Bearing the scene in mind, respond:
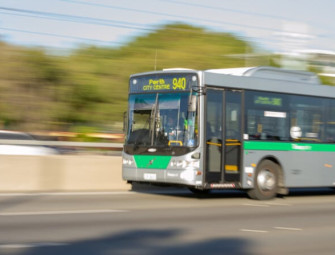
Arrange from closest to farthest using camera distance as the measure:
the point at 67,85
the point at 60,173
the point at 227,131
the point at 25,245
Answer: the point at 25,245
the point at 227,131
the point at 60,173
the point at 67,85

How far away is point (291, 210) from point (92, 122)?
16127 millimetres

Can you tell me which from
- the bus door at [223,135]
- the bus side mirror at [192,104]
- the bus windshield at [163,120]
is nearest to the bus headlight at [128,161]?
the bus windshield at [163,120]

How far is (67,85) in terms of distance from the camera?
27.9m

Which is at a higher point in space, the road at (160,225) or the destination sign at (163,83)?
the destination sign at (163,83)

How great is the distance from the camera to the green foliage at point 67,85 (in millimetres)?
26219

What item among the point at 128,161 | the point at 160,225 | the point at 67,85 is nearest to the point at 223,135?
the point at 128,161

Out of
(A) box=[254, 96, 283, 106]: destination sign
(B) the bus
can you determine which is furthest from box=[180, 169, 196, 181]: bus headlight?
(A) box=[254, 96, 283, 106]: destination sign

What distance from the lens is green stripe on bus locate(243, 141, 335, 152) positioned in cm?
1536

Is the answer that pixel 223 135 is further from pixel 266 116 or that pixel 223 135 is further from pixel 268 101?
pixel 268 101

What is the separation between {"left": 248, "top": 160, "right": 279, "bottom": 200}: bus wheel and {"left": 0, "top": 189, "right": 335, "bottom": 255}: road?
221 millimetres

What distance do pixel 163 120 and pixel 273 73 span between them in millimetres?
3686

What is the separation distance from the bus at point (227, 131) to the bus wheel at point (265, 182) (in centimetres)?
2

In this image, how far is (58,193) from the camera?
54.5 feet

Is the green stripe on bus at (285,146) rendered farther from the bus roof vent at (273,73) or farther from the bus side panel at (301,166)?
the bus roof vent at (273,73)
